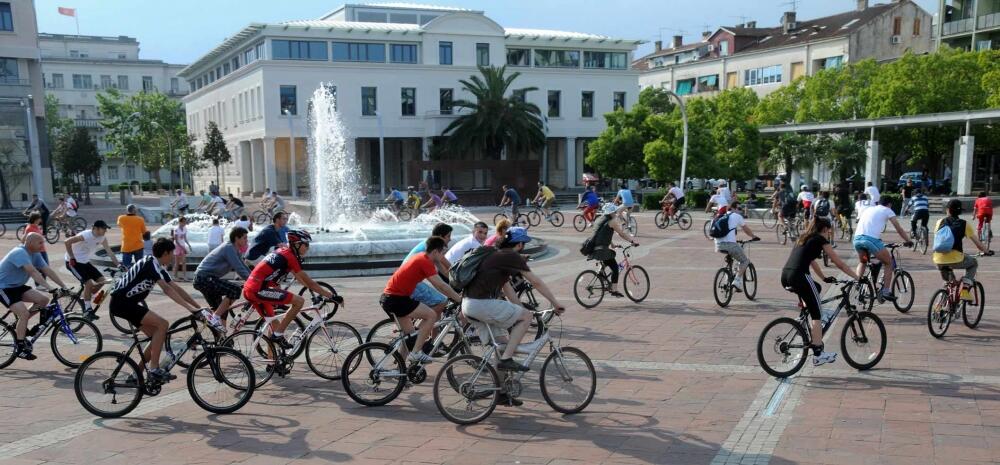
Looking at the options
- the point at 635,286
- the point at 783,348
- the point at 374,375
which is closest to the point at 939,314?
the point at 783,348

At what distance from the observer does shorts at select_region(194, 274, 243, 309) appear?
29.6 feet

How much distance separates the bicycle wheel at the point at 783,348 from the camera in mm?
8109

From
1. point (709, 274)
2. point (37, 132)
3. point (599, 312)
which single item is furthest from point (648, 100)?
point (599, 312)

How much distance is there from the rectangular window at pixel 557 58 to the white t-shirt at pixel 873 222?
4804cm

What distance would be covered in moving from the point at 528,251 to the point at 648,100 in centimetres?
4017

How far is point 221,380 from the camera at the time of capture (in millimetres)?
7305

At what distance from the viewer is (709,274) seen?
16.1 meters

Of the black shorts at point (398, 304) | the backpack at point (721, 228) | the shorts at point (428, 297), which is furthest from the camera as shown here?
the backpack at point (721, 228)

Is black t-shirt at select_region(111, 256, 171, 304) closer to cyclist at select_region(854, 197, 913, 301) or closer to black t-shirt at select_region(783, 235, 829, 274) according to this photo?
black t-shirt at select_region(783, 235, 829, 274)

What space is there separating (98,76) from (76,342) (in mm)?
88253

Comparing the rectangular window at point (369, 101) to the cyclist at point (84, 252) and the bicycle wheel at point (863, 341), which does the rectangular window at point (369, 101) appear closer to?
the cyclist at point (84, 252)

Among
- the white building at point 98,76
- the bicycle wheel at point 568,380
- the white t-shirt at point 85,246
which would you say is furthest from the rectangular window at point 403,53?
the bicycle wheel at point 568,380

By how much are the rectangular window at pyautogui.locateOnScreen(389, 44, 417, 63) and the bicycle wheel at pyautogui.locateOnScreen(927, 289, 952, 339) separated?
47.0 meters

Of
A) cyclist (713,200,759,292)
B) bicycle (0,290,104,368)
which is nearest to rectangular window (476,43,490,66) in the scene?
cyclist (713,200,759,292)
